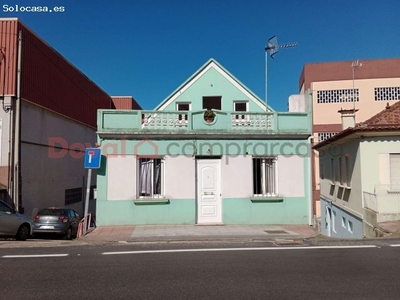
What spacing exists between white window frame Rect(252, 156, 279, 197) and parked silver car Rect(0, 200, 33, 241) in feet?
27.1

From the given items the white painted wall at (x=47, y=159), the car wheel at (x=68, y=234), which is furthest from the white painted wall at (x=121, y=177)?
the white painted wall at (x=47, y=159)

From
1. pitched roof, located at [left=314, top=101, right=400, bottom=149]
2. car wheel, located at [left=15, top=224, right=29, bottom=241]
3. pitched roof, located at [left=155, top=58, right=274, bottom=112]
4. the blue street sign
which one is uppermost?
pitched roof, located at [left=155, top=58, right=274, bottom=112]

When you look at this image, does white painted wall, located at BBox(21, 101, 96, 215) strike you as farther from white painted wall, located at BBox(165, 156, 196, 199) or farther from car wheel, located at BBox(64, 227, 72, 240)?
white painted wall, located at BBox(165, 156, 196, 199)

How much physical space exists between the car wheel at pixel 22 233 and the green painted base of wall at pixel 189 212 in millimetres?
2557

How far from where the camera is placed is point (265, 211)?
12305mm

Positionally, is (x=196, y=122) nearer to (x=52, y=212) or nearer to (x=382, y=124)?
(x=382, y=124)

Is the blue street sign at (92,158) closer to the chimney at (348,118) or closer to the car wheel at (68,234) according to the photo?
the car wheel at (68,234)

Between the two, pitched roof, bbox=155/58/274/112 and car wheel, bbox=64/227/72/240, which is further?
pitched roof, bbox=155/58/274/112

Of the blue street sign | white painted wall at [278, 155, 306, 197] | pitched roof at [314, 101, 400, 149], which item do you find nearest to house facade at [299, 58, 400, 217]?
pitched roof at [314, 101, 400, 149]

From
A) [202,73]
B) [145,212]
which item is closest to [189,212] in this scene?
[145,212]

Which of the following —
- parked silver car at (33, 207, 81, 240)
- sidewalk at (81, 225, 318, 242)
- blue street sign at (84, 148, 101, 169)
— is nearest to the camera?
sidewalk at (81, 225, 318, 242)

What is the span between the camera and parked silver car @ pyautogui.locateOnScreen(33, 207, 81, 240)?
13.1 metres

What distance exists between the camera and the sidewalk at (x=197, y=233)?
9359mm

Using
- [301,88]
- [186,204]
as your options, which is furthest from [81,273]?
[301,88]
